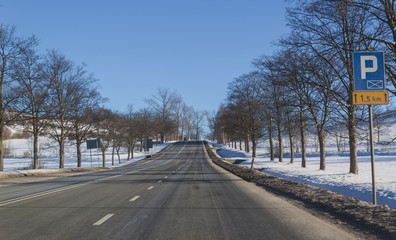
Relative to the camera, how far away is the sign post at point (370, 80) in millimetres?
8438

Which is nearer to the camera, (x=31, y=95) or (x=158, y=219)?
(x=158, y=219)

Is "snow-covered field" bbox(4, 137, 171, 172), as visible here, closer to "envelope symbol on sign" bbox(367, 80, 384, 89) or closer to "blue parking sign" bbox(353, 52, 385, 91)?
"blue parking sign" bbox(353, 52, 385, 91)

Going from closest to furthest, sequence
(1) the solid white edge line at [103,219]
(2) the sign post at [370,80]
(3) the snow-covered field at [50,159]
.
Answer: (1) the solid white edge line at [103,219], (2) the sign post at [370,80], (3) the snow-covered field at [50,159]

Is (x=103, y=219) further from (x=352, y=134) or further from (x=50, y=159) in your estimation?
(x=50, y=159)

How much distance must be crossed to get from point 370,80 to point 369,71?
255 mm

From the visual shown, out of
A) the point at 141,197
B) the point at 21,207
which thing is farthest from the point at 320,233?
the point at 21,207

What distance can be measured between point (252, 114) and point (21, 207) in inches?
1624

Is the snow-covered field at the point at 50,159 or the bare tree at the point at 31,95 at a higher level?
the bare tree at the point at 31,95

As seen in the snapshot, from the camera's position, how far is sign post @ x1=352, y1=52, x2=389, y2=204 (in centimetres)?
844

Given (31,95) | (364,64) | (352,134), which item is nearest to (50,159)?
(31,95)

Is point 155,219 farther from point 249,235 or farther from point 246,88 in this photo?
point 246,88

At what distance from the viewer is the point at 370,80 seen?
8.53m

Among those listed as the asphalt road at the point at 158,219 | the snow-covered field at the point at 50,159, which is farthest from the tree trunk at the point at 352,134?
the snow-covered field at the point at 50,159

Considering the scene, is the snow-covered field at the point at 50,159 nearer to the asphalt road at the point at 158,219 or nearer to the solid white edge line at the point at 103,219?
the asphalt road at the point at 158,219
